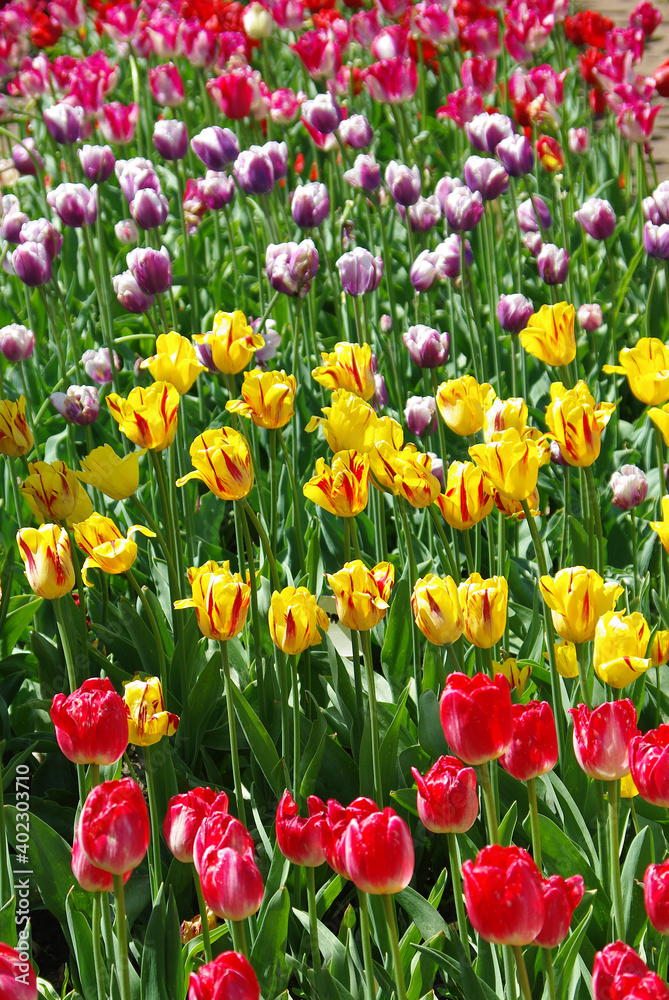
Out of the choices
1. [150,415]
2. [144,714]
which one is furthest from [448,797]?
[150,415]

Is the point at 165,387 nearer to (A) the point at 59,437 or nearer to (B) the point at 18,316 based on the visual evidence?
(A) the point at 59,437

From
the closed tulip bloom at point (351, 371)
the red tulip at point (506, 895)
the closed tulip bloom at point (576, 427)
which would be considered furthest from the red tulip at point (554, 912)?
the closed tulip bloom at point (351, 371)

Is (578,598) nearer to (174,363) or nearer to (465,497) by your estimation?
(465,497)

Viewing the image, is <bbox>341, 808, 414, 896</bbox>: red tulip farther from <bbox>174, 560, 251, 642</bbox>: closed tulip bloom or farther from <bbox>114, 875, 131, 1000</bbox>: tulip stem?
<bbox>174, 560, 251, 642</bbox>: closed tulip bloom

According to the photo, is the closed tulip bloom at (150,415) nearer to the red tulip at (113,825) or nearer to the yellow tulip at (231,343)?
the yellow tulip at (231,343)

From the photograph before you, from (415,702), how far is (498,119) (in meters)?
1.44

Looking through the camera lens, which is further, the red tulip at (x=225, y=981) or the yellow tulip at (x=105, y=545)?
the yellow tulip at (x=105, y=545)

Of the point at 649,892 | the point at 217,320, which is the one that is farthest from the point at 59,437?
the point at 649,892

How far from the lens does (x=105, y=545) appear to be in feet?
4.17

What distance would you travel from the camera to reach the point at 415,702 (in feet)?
5.45

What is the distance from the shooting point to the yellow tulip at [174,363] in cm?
152

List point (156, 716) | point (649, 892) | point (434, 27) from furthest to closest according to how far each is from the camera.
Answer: point (434, 27)
point (156, 716)
point (649, 892)

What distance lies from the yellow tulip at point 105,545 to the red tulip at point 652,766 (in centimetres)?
65

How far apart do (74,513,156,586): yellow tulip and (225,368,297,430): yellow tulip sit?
0.83 feet
